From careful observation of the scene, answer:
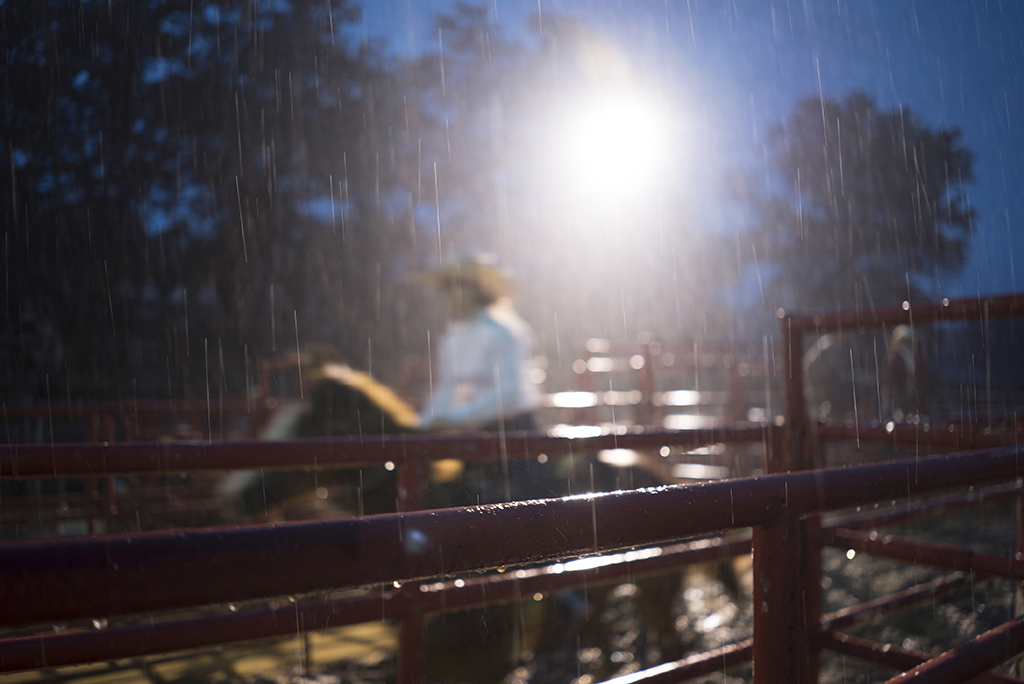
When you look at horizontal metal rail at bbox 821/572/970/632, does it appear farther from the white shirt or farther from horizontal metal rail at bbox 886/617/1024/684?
the white shirt

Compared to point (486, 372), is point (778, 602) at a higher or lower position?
lower

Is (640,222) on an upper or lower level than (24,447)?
upper

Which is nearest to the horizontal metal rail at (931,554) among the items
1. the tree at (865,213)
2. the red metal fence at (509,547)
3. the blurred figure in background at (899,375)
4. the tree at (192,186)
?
the red metal fence at (509,547)

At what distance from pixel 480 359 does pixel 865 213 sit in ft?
80.2

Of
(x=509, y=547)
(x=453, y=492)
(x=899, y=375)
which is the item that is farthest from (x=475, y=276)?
(x=899, y=375)

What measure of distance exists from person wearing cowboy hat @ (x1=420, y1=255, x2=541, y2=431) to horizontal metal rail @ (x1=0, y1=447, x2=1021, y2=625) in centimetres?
250

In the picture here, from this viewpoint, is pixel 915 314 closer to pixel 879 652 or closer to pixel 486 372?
pixel 879 652

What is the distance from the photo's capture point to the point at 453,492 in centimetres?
304

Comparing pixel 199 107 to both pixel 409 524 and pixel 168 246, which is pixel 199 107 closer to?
pixel 168 246

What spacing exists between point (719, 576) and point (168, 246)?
9462 millimetres

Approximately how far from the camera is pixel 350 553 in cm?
58

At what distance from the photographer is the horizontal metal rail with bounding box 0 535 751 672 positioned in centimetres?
144

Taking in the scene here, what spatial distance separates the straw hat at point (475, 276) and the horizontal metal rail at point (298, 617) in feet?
6.80

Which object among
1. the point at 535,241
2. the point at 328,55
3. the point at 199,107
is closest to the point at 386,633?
the point at 199,107
